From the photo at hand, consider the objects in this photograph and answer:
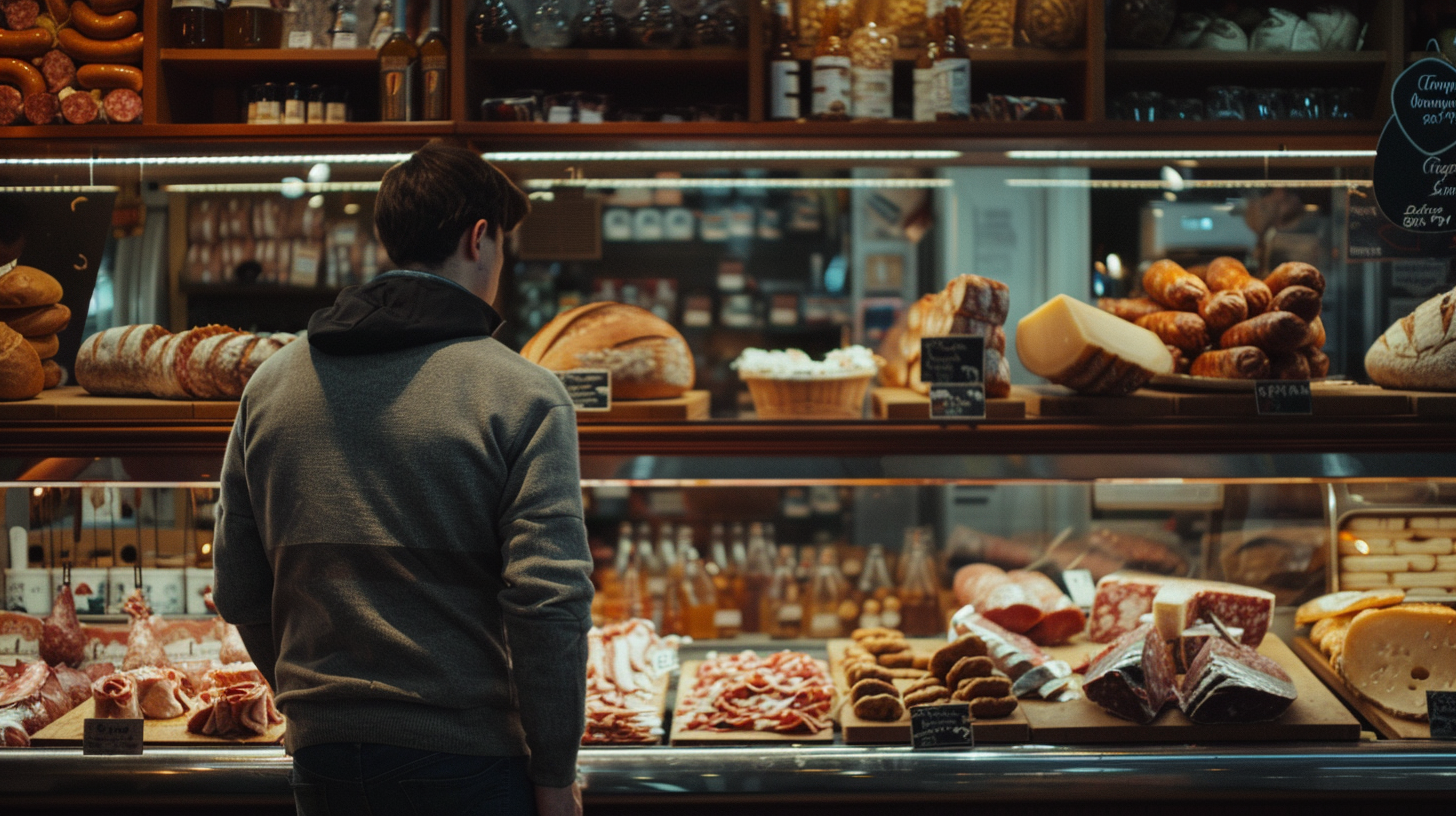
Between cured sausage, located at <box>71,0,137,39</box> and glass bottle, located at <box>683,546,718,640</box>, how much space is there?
2228mm

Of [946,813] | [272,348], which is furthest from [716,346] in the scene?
[946,813]

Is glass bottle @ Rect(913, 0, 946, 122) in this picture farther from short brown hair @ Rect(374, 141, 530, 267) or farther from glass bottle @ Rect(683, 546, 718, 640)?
glass bottle @ Rect(683, 546, 718, 640)

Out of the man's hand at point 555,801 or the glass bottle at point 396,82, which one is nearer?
the man's hand at point 555,801

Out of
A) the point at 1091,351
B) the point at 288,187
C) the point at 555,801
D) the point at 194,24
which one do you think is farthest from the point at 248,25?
the point at 1091,351

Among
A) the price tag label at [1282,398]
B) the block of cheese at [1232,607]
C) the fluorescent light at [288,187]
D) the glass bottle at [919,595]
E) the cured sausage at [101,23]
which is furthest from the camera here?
the glass bottle at [919,595]

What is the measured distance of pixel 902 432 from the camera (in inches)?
90.0

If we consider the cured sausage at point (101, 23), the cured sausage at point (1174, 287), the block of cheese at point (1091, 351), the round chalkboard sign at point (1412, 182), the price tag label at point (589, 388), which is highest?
the cured sausage at point (101, 23)

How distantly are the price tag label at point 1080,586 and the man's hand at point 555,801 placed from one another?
1.78 m

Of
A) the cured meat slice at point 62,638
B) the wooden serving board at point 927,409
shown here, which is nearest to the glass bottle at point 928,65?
the wooden serving board at point 927,409

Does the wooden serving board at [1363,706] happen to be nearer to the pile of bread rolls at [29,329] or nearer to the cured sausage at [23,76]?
the pile of bread rolls at [29,329]

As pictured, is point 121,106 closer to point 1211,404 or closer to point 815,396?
point 815,396

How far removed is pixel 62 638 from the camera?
8.41 ft

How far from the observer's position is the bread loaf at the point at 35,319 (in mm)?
2500

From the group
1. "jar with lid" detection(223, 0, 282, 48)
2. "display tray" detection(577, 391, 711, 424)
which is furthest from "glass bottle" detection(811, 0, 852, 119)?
"jar with lid" detection(223, 0, 282, 48)
